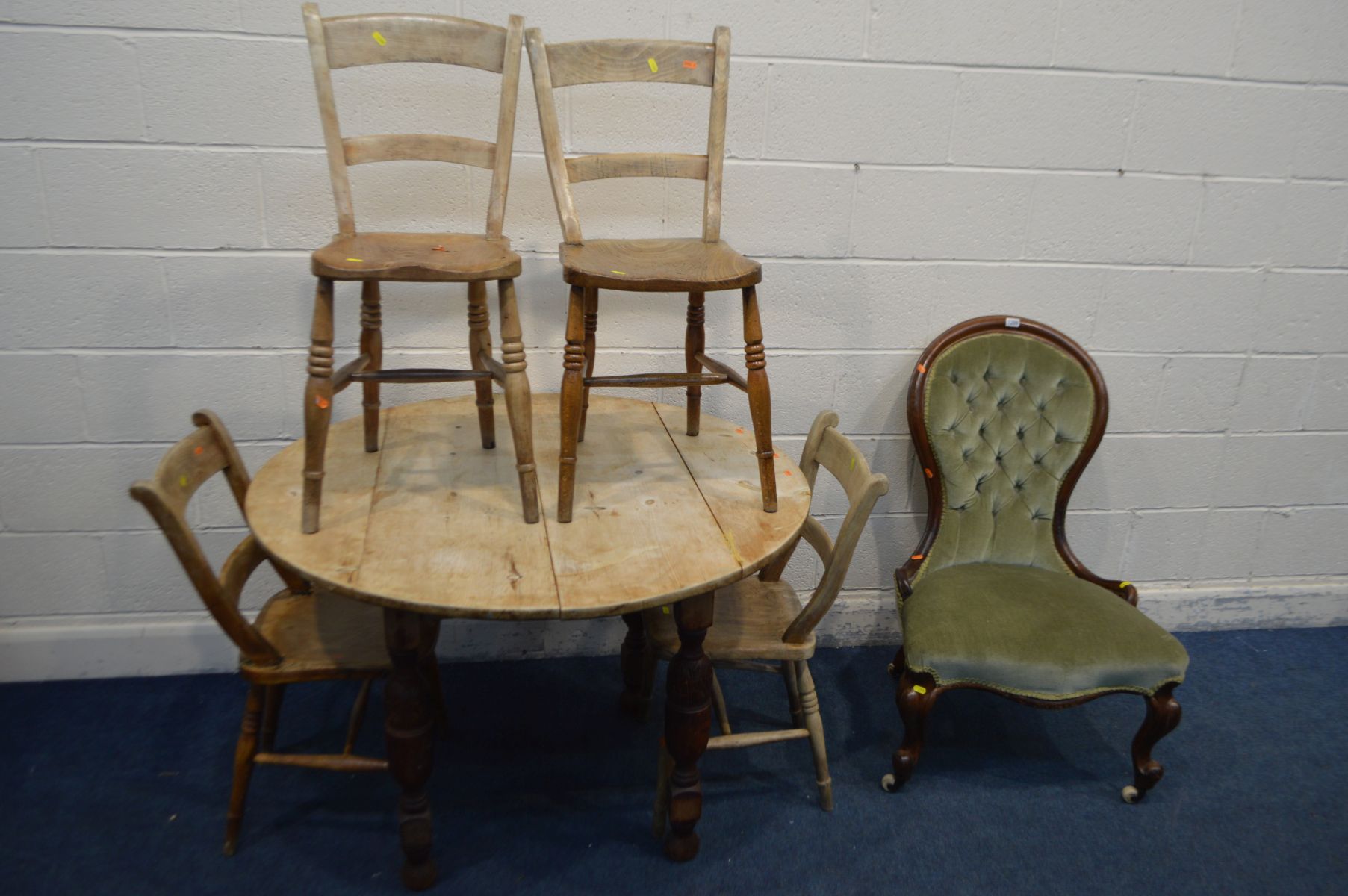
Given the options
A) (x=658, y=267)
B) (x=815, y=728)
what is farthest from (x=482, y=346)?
(x=815, y=728)

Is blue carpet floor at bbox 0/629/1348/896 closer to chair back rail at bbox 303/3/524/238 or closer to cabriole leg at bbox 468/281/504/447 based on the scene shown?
cabriole leg at bbox 468/281/504/447

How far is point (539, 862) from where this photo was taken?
196 centimetres

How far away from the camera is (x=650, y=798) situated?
7.02ft

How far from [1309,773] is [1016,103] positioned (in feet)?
5.71

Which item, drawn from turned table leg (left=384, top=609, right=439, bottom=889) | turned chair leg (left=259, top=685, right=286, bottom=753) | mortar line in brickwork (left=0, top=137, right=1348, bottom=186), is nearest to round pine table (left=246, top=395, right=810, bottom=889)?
turned table leg (left=384, top=609, right=439, bottom=889)

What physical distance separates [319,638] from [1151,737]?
181cm

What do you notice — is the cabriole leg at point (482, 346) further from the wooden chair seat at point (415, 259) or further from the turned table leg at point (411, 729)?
the turned table leg at point (411, 729)

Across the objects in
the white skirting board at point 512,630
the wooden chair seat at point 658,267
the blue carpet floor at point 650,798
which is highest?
the wooden chair seat at point 658,267

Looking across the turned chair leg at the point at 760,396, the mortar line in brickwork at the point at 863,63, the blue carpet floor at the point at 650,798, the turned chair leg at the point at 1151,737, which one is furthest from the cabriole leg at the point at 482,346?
the turned chair leg at the point at 1151,737

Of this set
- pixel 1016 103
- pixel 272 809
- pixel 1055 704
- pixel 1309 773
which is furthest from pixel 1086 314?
pixel 272 809

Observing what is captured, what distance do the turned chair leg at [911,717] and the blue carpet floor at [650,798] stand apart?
7 centimetres

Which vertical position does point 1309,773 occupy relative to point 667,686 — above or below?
below

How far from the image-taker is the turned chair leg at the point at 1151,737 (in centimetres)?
210

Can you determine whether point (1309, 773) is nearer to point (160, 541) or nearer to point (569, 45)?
point (569, 45)
